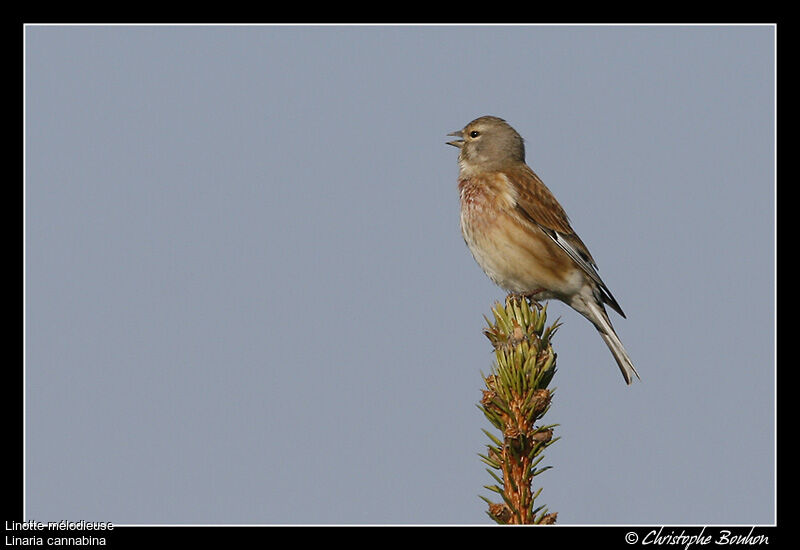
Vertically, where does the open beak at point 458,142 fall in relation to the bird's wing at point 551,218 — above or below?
above

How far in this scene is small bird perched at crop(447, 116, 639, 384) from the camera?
891 cm

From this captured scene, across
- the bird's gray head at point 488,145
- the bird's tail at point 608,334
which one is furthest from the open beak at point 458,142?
the bird's tail at point 608,334

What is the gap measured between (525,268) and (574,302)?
0.64 meters

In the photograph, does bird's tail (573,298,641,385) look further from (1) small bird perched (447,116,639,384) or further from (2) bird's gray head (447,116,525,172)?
(2) bird's gray head (447,116,525,172)

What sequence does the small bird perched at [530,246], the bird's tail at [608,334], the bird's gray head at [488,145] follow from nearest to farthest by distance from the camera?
the bird's tail at [608,334] < the small bird perched at [530,246] < the bird's gray head at [488,145]

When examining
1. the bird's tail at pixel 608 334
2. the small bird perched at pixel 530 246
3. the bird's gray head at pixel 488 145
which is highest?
the bird's gray head at pixel 488 145

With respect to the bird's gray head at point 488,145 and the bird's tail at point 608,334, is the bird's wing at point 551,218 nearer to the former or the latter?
the bird's tail at point 608,334

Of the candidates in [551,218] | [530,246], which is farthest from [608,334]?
[551,218]

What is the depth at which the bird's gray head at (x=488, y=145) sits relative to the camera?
388 inches

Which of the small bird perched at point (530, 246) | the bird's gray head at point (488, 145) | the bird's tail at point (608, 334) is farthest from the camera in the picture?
the bird's gray head at point (488, 145)
